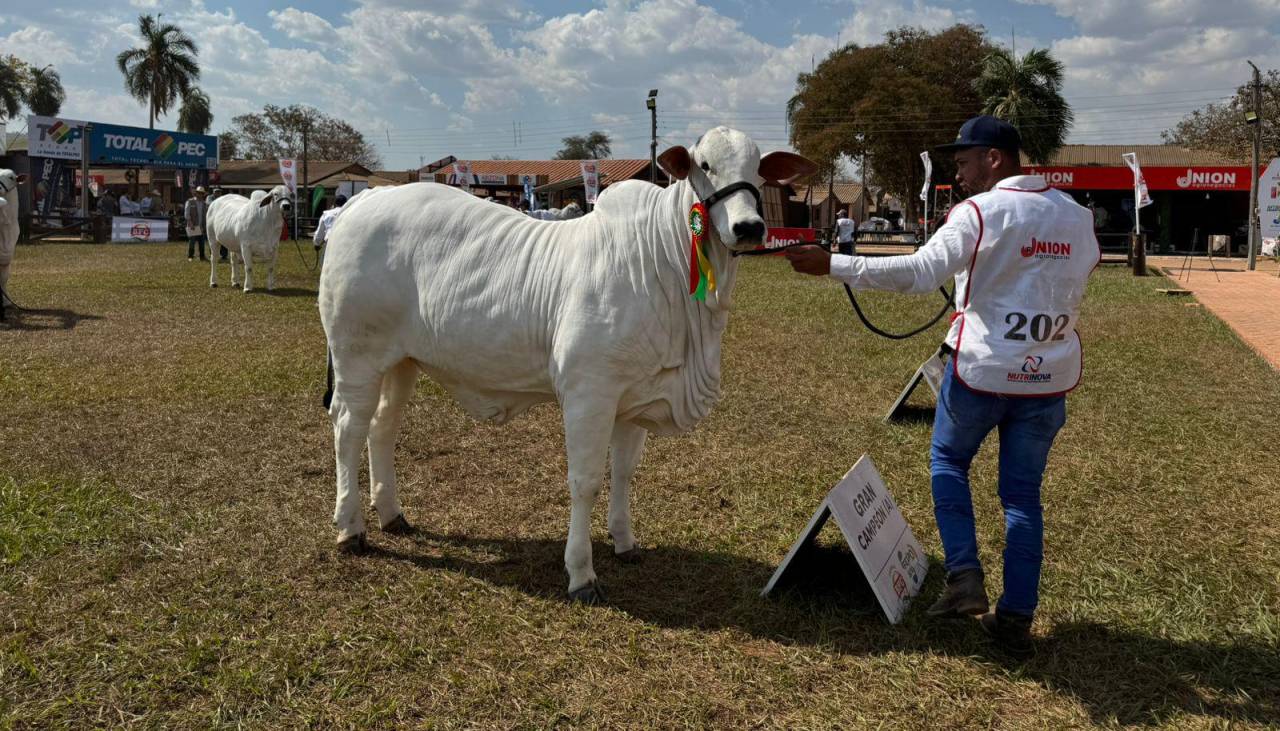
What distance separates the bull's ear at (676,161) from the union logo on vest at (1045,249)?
1.45 metres

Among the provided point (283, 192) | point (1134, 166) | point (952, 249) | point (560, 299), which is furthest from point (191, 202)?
point (1134, 166)

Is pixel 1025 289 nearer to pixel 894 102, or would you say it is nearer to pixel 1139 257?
pixel 1139 257

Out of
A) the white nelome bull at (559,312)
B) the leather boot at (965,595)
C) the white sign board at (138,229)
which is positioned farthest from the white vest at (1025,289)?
the white sign board at (138,229)

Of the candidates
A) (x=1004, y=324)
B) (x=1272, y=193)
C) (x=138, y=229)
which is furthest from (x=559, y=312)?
(x=138, y=229)

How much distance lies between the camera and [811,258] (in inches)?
136

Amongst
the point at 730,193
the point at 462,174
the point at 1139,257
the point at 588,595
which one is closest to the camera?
the point at 730,193

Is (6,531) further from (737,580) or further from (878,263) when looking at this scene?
(878,263)

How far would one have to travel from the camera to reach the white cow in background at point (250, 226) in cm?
1588

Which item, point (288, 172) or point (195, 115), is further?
point (195, 115)

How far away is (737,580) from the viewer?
4477 millimetres

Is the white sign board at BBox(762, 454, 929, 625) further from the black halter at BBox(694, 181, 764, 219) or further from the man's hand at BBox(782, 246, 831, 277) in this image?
the black halter at BBox(694, 181, 764, 219)

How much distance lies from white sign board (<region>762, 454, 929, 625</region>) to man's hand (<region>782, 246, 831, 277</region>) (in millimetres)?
1019

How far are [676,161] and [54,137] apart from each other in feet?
126

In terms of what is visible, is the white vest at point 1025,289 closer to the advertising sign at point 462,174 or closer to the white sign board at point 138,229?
the advertising sign at point 462,174
